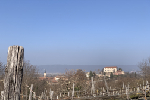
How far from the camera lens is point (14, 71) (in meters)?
3.01

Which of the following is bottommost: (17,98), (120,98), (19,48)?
(120,98)

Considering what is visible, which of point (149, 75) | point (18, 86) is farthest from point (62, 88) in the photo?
point (18, 86)

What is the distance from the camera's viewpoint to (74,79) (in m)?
29.5

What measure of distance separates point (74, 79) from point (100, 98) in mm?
17531

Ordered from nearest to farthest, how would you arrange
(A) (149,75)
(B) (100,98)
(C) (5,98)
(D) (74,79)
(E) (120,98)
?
(C) (5,98) < (B) (100,98) < (E) (120,98) < (D) (74,79) < (A) (149,75)

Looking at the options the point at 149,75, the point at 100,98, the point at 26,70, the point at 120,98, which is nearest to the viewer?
the point at 100,98

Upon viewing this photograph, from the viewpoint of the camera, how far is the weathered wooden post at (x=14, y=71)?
2947 millimetres

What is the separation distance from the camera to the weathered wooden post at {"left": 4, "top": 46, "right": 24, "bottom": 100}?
2.95m

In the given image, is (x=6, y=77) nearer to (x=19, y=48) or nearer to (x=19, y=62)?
(x=19, y=62)

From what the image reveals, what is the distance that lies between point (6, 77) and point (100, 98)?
406 inches

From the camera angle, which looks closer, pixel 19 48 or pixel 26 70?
pixel 19 48

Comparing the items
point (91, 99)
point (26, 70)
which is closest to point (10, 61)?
point (91, 99)

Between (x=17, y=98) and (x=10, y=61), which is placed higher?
(x=10, y=61)

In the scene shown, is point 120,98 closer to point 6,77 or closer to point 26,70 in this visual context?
point 6,77
